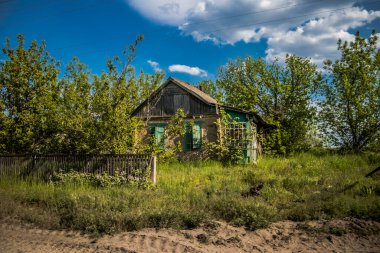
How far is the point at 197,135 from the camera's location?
17.0m

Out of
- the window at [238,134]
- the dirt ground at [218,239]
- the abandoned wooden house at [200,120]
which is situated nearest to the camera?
the dirt ground at [218,239]

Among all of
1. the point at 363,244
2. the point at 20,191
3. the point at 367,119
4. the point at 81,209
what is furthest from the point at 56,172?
the point at 367,119

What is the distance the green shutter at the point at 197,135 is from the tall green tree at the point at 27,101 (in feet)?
25.6

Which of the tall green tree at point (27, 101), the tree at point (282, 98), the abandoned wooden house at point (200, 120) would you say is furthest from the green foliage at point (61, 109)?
the tree at point (282, 98)

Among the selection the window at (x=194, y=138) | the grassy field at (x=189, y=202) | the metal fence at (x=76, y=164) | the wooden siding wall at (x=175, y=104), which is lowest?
the grassy field at (x=189, y=202)

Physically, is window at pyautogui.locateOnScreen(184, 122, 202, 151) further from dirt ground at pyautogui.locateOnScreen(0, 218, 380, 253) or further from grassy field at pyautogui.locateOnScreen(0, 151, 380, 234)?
dirt ground at pyautogui.locateOnScreen(0, 218, 380, 253)

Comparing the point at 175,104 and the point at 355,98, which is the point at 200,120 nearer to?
the point at 175,104

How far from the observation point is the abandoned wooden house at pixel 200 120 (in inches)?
650

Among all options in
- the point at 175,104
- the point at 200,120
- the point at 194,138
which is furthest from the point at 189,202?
the point at 175,104

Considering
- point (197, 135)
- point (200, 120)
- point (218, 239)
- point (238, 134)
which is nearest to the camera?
point (218, 239)

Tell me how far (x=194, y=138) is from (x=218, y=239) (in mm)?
11478

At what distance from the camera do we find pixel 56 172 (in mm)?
10719

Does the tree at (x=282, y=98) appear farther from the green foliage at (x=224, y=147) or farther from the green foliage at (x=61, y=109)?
the green foliage at (x=61, y=109)

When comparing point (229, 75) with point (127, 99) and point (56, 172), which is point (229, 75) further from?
point (56, 172)
